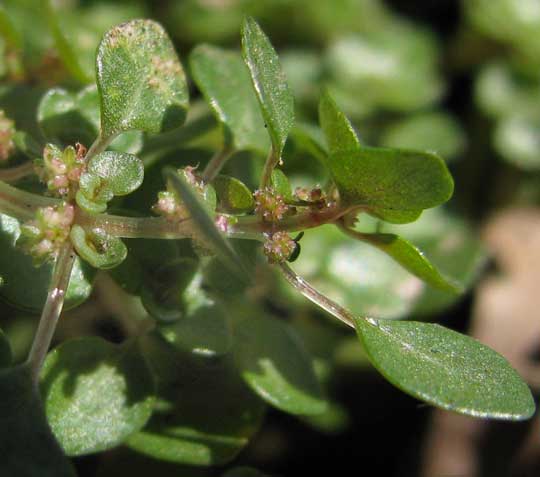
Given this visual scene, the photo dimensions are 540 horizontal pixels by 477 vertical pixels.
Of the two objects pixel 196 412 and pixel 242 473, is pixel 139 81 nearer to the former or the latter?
pixel 196 412

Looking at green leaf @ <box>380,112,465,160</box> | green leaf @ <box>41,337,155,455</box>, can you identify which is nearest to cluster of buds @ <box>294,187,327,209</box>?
green leaf @ <box>41,337,155,455</box>

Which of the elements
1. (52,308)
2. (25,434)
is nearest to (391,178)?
(52,308)

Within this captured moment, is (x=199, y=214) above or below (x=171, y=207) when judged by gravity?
above

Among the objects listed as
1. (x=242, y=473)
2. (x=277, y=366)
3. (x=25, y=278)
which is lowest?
(x=242, y=473)

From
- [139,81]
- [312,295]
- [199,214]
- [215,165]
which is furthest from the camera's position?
[215,165]

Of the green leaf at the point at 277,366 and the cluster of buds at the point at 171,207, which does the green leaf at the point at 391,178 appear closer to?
the cluster of buds at the point at 171,207

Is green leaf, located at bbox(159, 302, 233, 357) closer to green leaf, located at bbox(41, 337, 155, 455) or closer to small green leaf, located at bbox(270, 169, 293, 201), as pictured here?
green leaf, located at bbox(41, 337, 155, 455)

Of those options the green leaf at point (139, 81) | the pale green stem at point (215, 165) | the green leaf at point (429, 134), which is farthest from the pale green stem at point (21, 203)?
the green leaf at point (429, 134)
